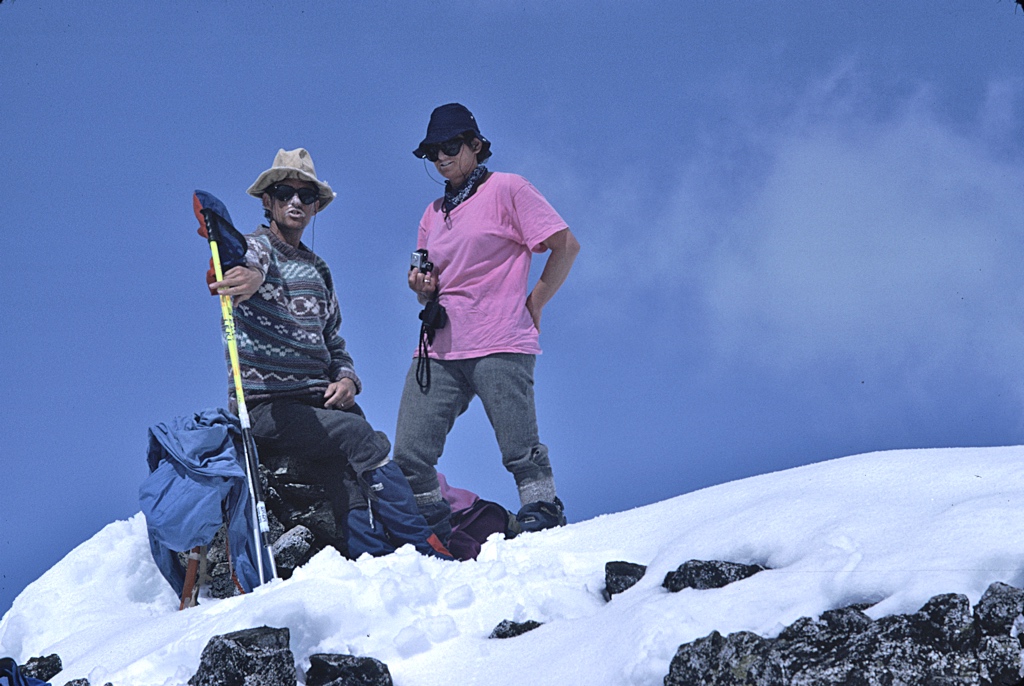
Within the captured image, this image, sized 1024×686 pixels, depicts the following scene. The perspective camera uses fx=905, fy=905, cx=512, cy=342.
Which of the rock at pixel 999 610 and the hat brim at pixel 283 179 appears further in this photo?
the hat brim at pixel 283 179

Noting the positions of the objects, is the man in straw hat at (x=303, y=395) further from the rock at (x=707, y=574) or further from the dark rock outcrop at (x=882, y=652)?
the dark rock outcrop at (x=882, y=652)

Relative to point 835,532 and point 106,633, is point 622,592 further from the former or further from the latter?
point 106,633

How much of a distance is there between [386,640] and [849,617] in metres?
1.82

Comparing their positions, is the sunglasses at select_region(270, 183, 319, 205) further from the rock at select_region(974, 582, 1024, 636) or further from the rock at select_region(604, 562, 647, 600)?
the rock at select_region(974, 582, 1024, 636)

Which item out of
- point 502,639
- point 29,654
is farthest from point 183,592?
point 502,639

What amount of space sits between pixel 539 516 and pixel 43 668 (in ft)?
9.03

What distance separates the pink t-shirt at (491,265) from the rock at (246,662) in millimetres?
2604

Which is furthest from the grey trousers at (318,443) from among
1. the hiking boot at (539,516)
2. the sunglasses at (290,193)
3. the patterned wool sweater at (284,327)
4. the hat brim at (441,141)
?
the hat brim at (441,141)

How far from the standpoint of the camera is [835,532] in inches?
141

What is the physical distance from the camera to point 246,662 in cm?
348

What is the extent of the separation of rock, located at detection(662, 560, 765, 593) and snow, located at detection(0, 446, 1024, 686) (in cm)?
7

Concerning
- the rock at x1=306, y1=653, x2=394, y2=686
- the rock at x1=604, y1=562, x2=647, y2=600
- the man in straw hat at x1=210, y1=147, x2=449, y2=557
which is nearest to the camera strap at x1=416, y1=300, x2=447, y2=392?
the man in straw hat at x1=210, y1=147, x2=449, y2=557

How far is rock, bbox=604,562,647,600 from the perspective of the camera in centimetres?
391

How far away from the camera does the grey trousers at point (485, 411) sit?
5746mm
